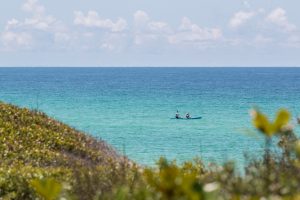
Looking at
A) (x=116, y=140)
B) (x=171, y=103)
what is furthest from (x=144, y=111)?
(x=116, y=140)

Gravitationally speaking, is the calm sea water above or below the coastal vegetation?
below

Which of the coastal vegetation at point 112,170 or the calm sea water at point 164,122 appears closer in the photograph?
the coastal vegetation at point 112,170

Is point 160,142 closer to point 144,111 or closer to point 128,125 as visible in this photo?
point 128,125

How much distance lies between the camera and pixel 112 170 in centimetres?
1133

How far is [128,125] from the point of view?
6631 cm

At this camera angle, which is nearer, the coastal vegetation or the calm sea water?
the coastal vegetation

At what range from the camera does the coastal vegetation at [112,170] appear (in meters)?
3.39

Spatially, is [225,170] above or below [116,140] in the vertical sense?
above

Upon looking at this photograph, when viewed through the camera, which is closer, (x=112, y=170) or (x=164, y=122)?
(x=112, y=170)

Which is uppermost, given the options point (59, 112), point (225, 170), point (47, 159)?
point (225, 170)

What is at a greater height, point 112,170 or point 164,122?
point 112,170

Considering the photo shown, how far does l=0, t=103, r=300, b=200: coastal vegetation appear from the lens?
3393 millimetres

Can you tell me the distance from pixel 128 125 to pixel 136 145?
1792 cm

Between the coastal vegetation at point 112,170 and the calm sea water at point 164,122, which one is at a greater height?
the coastal vegetation at point 112,170
